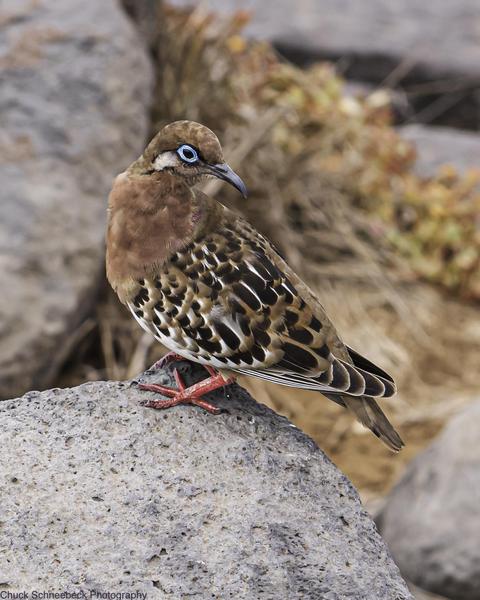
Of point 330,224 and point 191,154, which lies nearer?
point 191,154

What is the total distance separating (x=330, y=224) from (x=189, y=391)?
5.46 metres

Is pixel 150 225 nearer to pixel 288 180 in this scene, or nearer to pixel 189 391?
pixel 189 391

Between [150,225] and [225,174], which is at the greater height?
[225,174]

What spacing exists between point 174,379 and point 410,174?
6.73 meters

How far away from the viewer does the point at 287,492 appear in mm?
3551

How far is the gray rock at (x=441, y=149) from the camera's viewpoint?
10664mm

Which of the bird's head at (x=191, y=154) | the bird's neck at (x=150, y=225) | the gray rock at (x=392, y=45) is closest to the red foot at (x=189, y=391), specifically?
the bird's neck at (x=150, y=225)

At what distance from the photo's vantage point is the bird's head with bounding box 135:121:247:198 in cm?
376

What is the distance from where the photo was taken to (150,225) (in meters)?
3.98

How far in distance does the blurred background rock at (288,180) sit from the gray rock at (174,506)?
2.41 meters

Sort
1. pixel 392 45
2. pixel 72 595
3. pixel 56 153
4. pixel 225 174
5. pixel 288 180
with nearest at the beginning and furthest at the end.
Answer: pixel 72 595 < pixel 225 174 < pixel 56 153 < pixel 288 180 < pixel 392 45

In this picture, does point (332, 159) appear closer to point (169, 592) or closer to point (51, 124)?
point (51, 124)

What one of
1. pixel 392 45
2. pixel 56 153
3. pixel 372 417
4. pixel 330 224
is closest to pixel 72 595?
pixel 372 417

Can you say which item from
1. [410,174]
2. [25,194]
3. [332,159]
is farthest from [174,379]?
[410,174]
